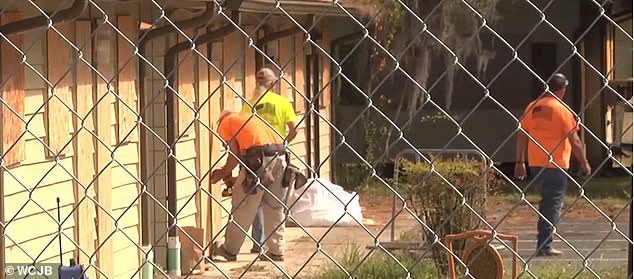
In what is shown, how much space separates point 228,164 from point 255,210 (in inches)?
23.1

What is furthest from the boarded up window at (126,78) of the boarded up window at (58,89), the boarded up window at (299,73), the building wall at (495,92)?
the building wall at (495,92)

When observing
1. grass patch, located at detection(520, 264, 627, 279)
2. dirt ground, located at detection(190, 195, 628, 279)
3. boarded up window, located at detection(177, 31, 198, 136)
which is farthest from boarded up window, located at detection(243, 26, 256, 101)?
grass patch, located at detection(520, 264, 627, 279)

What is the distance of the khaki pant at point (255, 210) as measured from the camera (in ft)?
42.0

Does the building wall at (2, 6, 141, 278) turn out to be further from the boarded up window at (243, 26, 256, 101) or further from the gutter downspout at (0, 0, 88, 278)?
the boarded up window at (243, 26, 256, 101)

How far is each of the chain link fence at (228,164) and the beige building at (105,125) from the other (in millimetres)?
20

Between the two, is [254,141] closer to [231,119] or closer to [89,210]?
[231,119]

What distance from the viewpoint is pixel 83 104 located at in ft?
34.3

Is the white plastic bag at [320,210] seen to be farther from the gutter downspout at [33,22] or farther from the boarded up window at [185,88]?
the gutter downspout at [33,22]

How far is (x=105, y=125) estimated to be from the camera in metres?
10.8

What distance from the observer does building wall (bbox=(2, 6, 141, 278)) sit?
9.64 metres

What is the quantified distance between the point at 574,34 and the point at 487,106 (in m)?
1.71

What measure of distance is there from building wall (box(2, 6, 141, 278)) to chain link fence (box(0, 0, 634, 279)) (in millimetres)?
16

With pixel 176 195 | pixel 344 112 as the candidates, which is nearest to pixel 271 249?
pixel 176 195

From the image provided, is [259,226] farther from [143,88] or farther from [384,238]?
[143,88]
